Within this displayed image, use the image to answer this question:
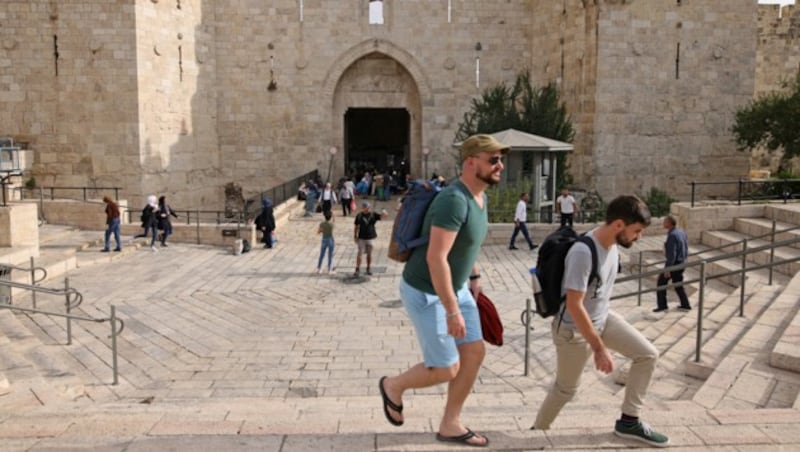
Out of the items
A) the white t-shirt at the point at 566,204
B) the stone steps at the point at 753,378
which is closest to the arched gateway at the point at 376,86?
the white t-shirt at the point at 566,204

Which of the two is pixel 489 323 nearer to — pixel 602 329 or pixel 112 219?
pixel 602 329

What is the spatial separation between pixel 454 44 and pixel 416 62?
1.41 meters

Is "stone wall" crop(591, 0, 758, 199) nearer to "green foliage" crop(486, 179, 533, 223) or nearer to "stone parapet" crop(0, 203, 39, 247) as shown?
"green foliage" crop(486, 179, 533, 223)

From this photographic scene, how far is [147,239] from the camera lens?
15.6m

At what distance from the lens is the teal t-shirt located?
3518 mm

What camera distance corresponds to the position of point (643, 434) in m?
3.71

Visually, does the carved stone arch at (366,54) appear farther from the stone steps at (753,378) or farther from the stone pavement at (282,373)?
the stone steps at (753,378)

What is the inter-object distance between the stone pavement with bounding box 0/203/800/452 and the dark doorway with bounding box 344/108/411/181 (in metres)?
18.8

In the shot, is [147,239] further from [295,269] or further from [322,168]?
[322,168]

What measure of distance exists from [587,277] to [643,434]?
87 cm

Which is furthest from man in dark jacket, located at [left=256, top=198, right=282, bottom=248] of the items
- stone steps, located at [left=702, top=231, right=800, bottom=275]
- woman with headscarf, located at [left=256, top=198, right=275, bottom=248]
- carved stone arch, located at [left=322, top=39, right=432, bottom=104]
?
carved stone arch, located at [left=322, top=39, right=432, bottom=104]

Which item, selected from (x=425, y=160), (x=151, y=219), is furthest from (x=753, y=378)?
(x=425, y=160)

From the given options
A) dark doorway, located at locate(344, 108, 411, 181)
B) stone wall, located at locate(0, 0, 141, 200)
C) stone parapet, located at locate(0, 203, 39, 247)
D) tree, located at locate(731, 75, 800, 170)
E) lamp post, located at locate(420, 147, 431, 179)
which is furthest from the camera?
dark doorway, located at locate(344, 108, 411, 181)

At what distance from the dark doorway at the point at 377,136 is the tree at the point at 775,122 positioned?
16648mm
